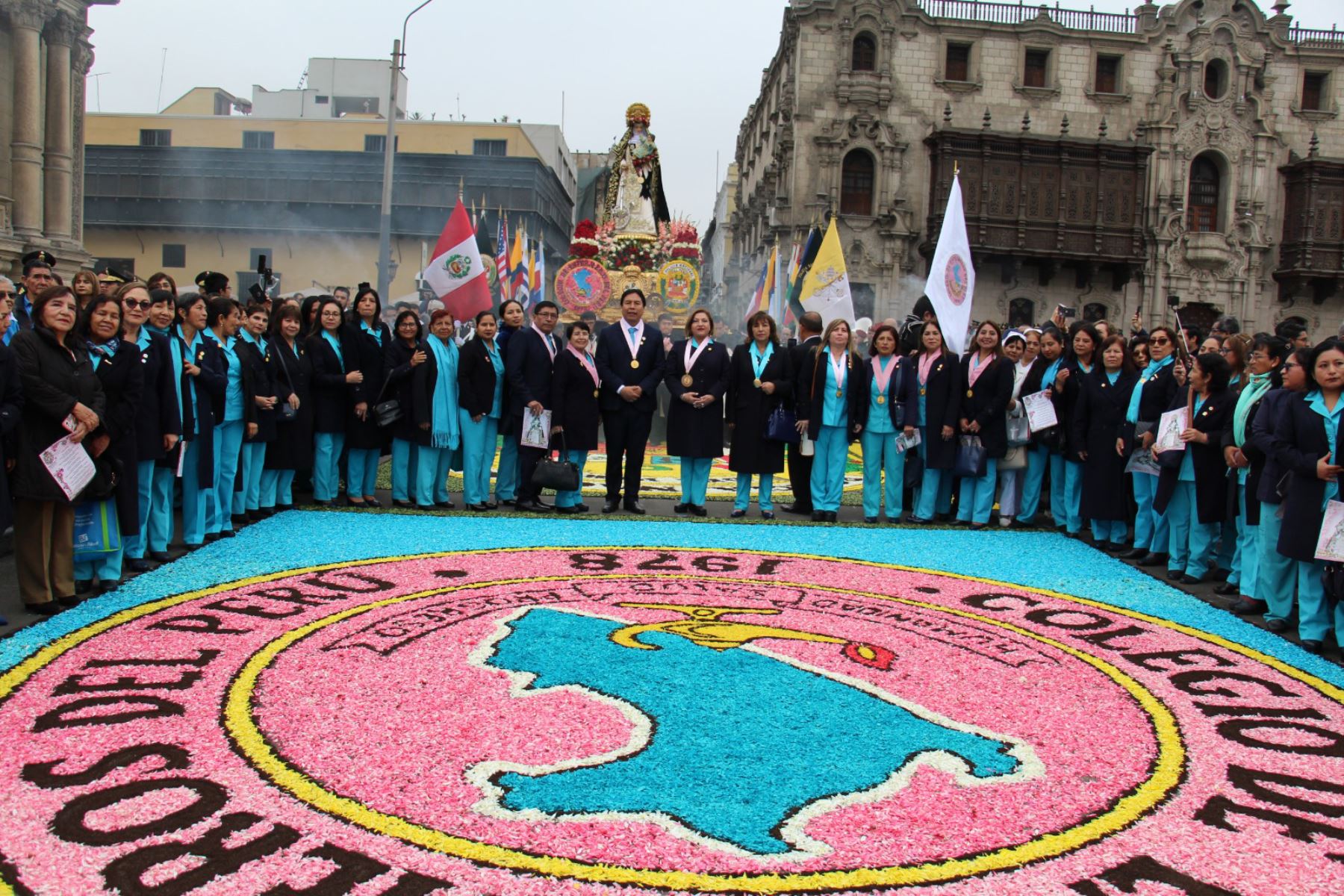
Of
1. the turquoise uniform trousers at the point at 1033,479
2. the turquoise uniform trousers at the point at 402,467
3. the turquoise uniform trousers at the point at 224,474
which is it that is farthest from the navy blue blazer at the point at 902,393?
the turquoise uniform trousers at the point at 224,474

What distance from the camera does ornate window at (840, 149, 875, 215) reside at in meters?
35.7

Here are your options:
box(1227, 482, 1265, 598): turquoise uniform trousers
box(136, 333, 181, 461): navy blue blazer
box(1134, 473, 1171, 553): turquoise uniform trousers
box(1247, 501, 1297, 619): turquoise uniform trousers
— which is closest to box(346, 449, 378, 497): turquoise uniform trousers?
box(136, 333, 181, 461): navy blue blazer

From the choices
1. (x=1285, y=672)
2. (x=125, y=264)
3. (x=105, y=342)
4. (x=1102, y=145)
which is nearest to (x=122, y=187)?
(x=125, y=264)

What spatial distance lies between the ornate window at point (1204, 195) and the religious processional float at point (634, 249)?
20535mm

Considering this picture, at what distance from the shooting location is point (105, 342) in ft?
22.4

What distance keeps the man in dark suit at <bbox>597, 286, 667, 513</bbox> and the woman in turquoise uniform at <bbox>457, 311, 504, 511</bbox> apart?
3.40 feet

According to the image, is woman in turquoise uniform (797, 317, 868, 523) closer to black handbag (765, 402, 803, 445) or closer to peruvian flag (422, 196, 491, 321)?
black handbag (765, 402, 803, 445)

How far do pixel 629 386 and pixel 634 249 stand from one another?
1482 cm

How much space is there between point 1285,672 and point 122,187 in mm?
52442

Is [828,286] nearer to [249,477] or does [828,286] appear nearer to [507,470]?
[507,470]

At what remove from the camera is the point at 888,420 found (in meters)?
11.0

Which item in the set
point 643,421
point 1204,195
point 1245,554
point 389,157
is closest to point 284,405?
point 643,421

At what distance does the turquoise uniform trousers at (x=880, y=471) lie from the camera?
11.0 metres

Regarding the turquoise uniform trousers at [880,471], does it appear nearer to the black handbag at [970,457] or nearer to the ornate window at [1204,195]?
the black handbag at [970,457]
